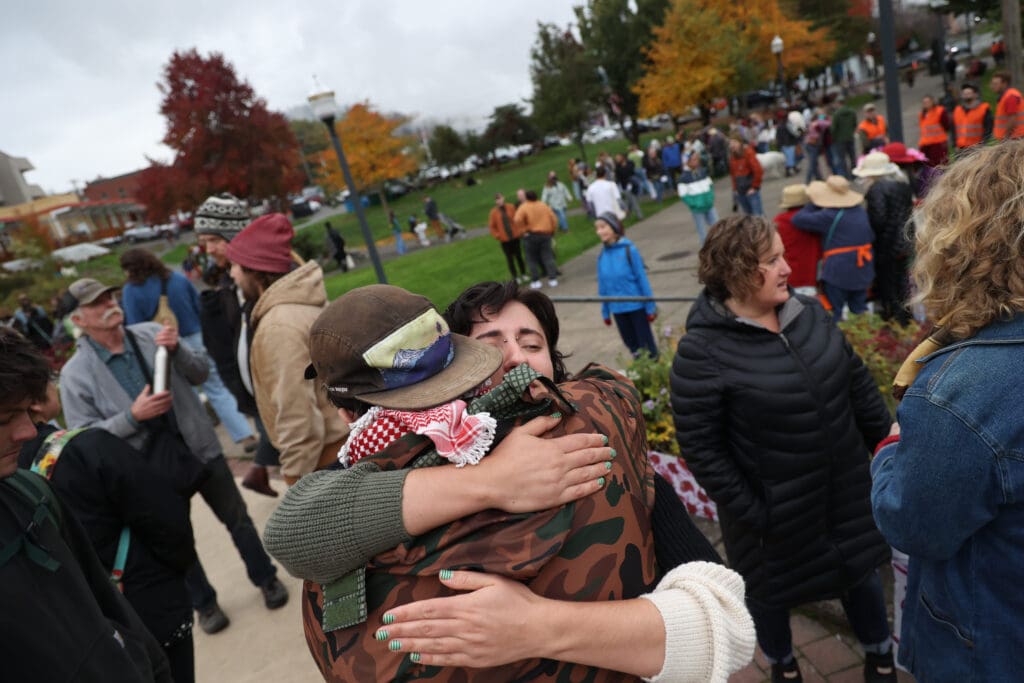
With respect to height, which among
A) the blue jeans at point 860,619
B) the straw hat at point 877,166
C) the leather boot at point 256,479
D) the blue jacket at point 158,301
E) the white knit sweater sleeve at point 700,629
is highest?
the blue jacket at point 158,301

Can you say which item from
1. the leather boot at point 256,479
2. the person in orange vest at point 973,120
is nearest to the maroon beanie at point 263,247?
the leather boot at point 256,479

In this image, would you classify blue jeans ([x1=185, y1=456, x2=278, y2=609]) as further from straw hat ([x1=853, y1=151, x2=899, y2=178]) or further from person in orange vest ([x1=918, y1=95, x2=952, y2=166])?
person in orange vest ([x1=918, y1=95, x2=952, y2=166])

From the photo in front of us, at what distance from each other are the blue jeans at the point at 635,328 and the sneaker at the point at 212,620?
455 cm

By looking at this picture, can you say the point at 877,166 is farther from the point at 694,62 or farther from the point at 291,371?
the point at 694,62

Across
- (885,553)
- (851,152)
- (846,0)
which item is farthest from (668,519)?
(846,0)

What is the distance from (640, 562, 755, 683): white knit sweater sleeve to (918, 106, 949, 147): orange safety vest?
43.9ft

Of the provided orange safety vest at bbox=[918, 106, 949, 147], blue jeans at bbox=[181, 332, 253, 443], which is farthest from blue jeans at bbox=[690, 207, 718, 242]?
blue jeans at bbox=[181, 332, 253, 443]

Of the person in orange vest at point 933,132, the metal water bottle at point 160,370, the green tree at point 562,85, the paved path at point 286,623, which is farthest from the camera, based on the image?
the green tree at point 562,85

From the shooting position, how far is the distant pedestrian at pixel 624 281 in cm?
673

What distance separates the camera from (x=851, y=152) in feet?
51.4

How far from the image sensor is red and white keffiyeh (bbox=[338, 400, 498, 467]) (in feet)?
3.84

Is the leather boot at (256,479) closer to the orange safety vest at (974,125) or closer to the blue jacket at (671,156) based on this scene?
the orange safety vest at (974,125)

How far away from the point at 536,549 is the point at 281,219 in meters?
2.95

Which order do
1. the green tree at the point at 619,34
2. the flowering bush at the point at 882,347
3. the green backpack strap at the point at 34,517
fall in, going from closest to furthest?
the green backpack strap at the point at 34,517
the flowering bush at the point at 882,347
the green tree at the point at 619,34
